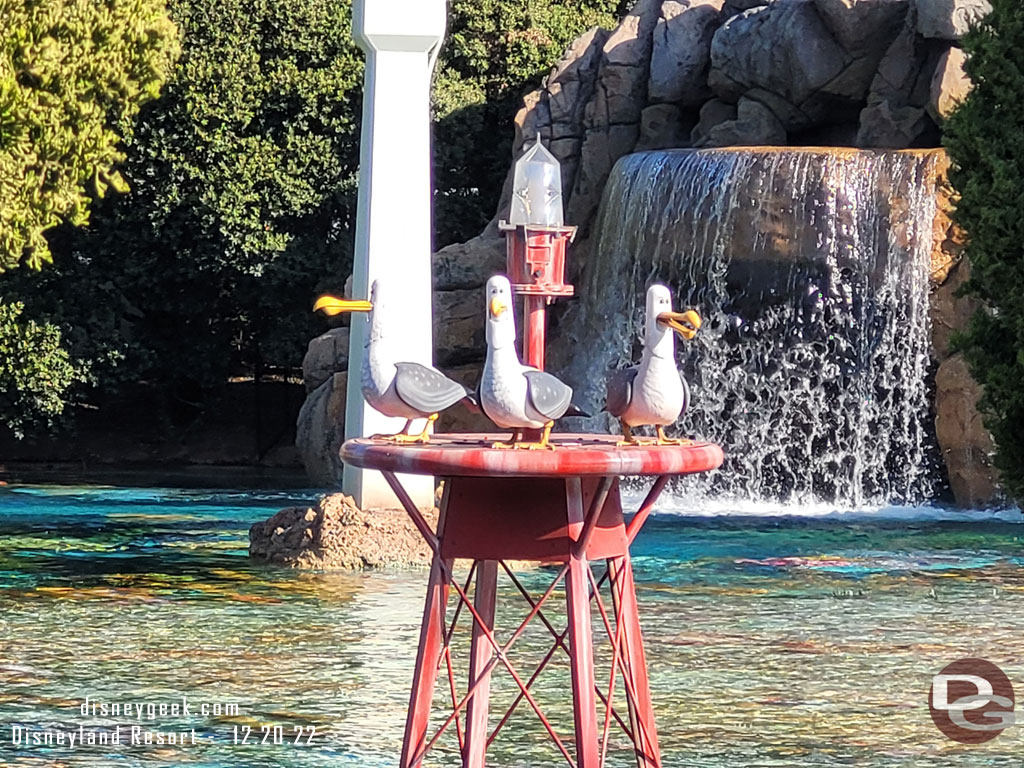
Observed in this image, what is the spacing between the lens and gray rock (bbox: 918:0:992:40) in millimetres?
18188

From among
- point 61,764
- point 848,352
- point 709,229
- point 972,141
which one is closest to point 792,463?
point 848,352

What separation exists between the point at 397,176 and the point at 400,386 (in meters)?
7.43

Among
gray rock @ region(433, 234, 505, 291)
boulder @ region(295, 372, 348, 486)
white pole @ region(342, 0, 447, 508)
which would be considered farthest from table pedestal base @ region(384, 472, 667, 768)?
gray rock @ region(433, 234, 505, 291)

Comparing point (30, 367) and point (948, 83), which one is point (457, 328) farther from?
point (30, 367)

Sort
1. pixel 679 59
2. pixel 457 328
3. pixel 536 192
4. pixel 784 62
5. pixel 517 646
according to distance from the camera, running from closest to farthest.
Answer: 1. pixel 536 192
2. pixel 517 646
3. pixel 457 328
4. pixel 784 62
5. pixel 679 59

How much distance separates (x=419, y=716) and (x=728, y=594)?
5.90 meters

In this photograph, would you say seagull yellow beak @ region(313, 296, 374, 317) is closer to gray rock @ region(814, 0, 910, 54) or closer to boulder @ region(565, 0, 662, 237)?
gray rock @ region(814, 0, 910, 54)

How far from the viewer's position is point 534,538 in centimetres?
500

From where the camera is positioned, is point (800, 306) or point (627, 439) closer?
point (627, 439)

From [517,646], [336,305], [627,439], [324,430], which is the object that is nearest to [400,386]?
[336,305]

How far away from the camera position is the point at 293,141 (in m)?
23.0

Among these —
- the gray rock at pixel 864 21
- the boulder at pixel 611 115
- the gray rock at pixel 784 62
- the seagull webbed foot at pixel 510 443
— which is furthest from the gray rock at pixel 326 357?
the seagull webbed foot at pixel 510 443

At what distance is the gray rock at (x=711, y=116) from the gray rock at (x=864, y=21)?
1.83m

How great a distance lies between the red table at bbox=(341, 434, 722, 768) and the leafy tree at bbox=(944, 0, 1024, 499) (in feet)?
11.9
